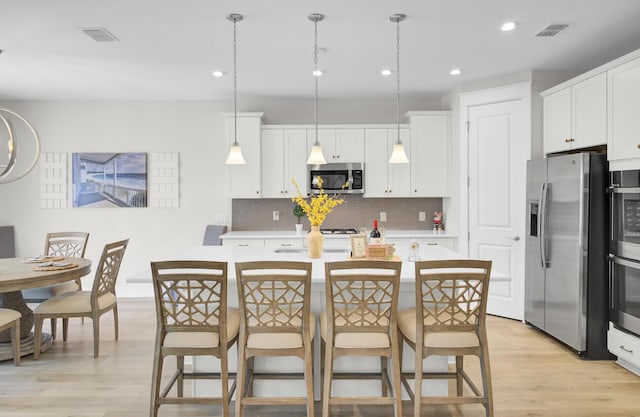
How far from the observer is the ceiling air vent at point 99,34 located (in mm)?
3451

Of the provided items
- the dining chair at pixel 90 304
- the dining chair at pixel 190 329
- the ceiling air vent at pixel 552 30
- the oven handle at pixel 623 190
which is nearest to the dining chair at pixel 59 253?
the dining chair at pixel 90 304

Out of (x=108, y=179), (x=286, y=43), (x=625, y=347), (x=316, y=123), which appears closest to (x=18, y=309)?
(x=108, y=179)

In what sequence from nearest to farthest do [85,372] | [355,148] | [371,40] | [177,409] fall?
[177,409] → [85,372] → [371,40] → [355,148]

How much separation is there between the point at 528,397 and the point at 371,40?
2932mm

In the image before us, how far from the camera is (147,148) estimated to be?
5.95 metres

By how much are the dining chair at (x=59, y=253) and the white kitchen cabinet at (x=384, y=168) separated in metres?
3.30

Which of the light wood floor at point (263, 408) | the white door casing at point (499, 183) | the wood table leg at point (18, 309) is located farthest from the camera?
the white door casing at point (499, 183)

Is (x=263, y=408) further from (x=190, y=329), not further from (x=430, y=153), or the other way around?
(x=430, y=153)

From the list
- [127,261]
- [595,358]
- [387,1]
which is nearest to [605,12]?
[387,1]

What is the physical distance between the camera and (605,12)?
320 centimetres

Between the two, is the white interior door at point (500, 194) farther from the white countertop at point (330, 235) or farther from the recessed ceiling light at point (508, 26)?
the recessed ceiling light at point (508, 26)

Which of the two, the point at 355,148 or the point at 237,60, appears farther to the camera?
the point at 355,148

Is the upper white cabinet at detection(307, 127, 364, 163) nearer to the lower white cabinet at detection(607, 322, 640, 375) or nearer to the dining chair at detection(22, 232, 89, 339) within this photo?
the dining chair at detection(22, 232, 89, 339)

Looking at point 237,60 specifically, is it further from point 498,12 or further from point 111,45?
point 498,12
